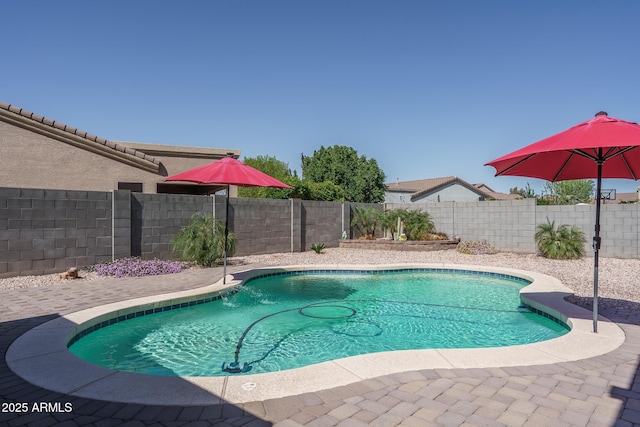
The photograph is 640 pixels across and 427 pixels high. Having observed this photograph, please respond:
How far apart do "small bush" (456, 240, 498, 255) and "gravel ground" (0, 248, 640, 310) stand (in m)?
0.32

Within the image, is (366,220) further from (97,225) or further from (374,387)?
(374,387)

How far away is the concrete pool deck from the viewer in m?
2.65

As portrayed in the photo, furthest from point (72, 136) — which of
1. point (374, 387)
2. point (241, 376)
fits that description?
point (374, 387)

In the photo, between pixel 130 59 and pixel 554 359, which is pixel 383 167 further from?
pixel 554 359

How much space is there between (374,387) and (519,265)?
9.96 meters

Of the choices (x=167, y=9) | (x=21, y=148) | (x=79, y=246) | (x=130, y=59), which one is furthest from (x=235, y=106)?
(x=79, y=246)

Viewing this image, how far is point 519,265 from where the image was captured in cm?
1123

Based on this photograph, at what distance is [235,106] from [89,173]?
8146 mm

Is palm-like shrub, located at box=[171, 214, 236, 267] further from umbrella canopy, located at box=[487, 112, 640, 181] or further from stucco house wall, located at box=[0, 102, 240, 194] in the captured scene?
umbrella canopy, located at box=[487, 112, 640, 181]

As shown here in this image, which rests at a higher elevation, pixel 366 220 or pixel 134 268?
pixel 366 220

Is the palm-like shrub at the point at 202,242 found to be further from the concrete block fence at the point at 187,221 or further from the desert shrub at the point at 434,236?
the desert shrub at the point at 434,236

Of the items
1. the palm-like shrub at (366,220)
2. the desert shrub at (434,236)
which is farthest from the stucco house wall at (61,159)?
the desert shrub at (434,236)

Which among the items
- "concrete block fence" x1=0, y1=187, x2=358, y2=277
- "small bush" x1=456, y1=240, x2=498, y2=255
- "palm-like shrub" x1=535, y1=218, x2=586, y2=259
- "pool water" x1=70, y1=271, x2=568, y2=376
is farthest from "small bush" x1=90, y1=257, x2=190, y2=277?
"palm-like shrub" x1=535, y1=218, x2=586, y2=259

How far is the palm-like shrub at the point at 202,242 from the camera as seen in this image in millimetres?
10164
